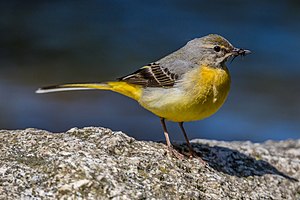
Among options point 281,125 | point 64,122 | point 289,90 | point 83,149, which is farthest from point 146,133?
point 83,149

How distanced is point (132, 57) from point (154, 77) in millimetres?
8044

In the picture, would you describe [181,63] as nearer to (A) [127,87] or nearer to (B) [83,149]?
(A) [127,87]

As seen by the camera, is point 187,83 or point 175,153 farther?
point 187,83

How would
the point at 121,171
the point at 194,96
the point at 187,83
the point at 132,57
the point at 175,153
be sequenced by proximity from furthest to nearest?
the point at 132,57
the point at 187,83
the point at 194,96
the point at 175,153
the point at 121,171

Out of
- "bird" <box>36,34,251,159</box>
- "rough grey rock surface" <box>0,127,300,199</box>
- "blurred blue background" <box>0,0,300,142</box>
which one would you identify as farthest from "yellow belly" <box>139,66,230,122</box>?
"blurred blue background" <box>0,0,300,142</box>

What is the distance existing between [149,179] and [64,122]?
6.63 meters

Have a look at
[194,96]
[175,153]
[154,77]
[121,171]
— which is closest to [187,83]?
[194,96]

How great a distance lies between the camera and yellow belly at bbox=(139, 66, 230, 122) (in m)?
6.66

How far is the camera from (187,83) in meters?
6.79

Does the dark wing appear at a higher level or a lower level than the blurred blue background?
lower

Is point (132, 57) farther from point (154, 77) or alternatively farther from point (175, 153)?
point (175, 153)

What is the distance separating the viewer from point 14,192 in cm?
525

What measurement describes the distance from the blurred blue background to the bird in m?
4.36

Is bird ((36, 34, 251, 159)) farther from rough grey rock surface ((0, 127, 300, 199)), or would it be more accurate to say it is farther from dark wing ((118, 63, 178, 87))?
rough grey rock surface ((0, 127, 300, 199))
